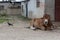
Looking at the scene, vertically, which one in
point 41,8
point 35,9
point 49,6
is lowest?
point 35,9

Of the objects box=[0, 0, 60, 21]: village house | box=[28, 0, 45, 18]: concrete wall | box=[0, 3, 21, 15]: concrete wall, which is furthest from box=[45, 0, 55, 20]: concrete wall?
box=[0, 3, 21, 15]: concrete wall

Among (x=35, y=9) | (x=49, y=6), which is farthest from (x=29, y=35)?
(x=35, y=9)

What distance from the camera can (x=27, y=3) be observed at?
12930mm

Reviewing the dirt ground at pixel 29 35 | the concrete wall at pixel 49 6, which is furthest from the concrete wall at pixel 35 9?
the dirt ground at pixel 29 35

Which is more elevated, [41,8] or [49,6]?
[49,6]

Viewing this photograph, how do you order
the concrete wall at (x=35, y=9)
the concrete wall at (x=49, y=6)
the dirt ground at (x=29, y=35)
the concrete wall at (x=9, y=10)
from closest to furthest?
the dirt ground at (x=29, y=35) → the concrete wall at (x=49, y=6) → the concrete wall at (x=35, y=9) → the concrete wall at (x=9, y=10)

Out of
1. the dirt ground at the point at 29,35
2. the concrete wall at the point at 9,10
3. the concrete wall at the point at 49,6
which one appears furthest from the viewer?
the concrete wall at the point at 9,10

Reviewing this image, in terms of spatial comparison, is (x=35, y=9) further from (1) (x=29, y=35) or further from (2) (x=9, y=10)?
(1) (x=29, y=35)

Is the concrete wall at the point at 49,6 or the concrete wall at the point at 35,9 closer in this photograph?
the concrete wall at the point at 49,6

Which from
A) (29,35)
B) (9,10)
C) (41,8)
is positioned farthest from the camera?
(9,10)

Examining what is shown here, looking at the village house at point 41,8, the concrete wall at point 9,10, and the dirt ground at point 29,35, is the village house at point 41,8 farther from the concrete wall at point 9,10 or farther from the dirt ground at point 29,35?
the dirt ground at point 29,35

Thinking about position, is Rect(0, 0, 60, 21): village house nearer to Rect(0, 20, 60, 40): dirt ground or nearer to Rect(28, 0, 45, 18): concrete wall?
Rect(28, 0, 45, 18): concrete wall

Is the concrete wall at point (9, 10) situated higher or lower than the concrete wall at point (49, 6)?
lower

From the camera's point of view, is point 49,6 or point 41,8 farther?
point 41,8
